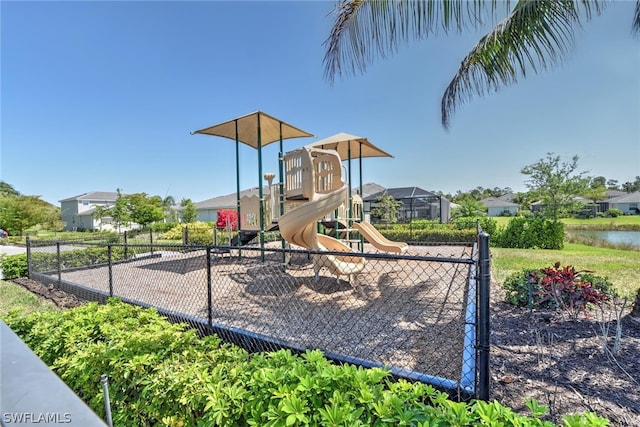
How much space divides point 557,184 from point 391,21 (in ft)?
47.4

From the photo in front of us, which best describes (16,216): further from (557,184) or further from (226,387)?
(557,184)

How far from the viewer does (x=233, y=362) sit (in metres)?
1.88

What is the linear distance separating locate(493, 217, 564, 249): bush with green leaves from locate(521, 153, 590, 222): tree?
96cm

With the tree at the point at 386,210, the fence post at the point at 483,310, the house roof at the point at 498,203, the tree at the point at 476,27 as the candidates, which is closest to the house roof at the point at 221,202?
the tree at the point at 386,210

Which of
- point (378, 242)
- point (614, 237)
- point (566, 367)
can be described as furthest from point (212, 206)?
point (566, 367)

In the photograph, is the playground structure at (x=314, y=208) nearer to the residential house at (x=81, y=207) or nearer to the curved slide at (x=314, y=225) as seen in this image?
the curved slide at (x=314, y=225)

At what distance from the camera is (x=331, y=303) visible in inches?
178

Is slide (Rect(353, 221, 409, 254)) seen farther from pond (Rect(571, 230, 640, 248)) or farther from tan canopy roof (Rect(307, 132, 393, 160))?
pond (Rect(571, 230, 640, 248))

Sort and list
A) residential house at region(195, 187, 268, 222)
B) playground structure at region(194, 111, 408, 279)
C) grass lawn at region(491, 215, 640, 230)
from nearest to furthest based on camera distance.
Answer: playground structure at region(194, 111, 408, 279)
grass lawn at region(491, 215, 640, 230)
residential house at region(195, 187, 268, 222)

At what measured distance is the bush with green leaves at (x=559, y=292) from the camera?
3.39 metres

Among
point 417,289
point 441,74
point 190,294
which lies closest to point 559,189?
point 441,74

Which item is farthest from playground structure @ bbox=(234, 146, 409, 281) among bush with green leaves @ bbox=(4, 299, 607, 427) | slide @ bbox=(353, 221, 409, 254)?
bush with green leaves @ bbox=(4, 299, 607, 427)

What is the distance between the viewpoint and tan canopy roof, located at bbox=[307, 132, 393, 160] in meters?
7.99

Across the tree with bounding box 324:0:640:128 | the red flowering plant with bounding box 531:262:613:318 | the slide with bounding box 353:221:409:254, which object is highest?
the tree with bounding box 324:0:640:128
